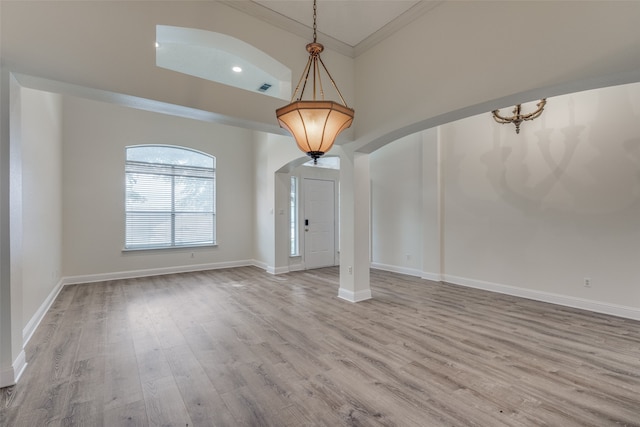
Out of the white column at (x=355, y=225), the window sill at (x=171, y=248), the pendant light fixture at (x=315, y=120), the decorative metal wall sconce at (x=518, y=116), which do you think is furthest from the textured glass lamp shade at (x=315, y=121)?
the window sill at (x=171, y=248)

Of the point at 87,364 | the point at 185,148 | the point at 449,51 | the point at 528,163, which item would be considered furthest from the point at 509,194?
the point at 185,148

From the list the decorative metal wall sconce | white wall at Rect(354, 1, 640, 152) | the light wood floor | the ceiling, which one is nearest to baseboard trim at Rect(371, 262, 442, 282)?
the light wood floor

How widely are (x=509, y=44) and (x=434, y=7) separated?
43.4 inches

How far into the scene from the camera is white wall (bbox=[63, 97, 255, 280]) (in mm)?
5418

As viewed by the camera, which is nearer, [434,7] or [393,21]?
[434,7]

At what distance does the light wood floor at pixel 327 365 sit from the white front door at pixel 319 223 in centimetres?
276

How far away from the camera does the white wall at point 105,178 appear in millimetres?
5418

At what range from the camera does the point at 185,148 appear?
21.7 ft

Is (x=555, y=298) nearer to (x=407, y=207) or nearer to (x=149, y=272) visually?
(x=407, y=207)

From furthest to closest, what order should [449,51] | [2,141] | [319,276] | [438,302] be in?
[319,276], [438,302], [449,51], [2,141]

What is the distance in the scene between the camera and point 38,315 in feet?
11.7

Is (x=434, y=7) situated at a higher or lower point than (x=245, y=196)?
higher

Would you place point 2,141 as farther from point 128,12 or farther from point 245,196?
point 245,196

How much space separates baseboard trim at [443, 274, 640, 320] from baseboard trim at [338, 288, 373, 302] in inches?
76.1
